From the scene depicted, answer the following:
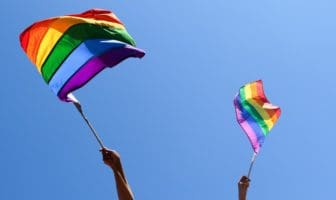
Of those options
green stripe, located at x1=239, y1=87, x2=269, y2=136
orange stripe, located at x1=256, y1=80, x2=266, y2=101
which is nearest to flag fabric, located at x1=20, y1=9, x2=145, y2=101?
green stripe, located at x1=239, y1=87, x2=269, y2=136

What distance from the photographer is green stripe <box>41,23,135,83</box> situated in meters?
10.6

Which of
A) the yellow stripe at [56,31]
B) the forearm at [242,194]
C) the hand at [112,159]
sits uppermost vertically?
the yellow stripe at [56,31]

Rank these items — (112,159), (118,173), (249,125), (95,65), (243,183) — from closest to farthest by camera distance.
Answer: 1. (118,173)
2. (112,159)
3. (243,183)
4. (95,65)
5. (249,125)

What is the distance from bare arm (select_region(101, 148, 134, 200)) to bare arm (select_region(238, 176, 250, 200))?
261cm

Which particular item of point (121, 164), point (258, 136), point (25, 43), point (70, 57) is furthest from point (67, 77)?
point (258, 136)

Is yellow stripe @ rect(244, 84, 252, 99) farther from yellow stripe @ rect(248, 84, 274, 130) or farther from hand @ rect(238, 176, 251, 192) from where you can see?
hand @ rect(238, 176, 251, 192)

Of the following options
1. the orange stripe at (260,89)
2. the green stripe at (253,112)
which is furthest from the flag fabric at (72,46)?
the orange stripe at (260,89)

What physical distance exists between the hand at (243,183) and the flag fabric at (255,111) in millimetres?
5245

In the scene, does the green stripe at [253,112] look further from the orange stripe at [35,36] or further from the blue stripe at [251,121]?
the orange stripe at [35,36]

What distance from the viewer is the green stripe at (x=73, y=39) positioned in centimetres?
1055

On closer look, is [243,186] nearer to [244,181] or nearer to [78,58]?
[244,181]

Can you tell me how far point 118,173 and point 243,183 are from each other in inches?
120

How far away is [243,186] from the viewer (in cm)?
894

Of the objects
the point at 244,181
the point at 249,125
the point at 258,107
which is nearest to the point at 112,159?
the point at 244,181
